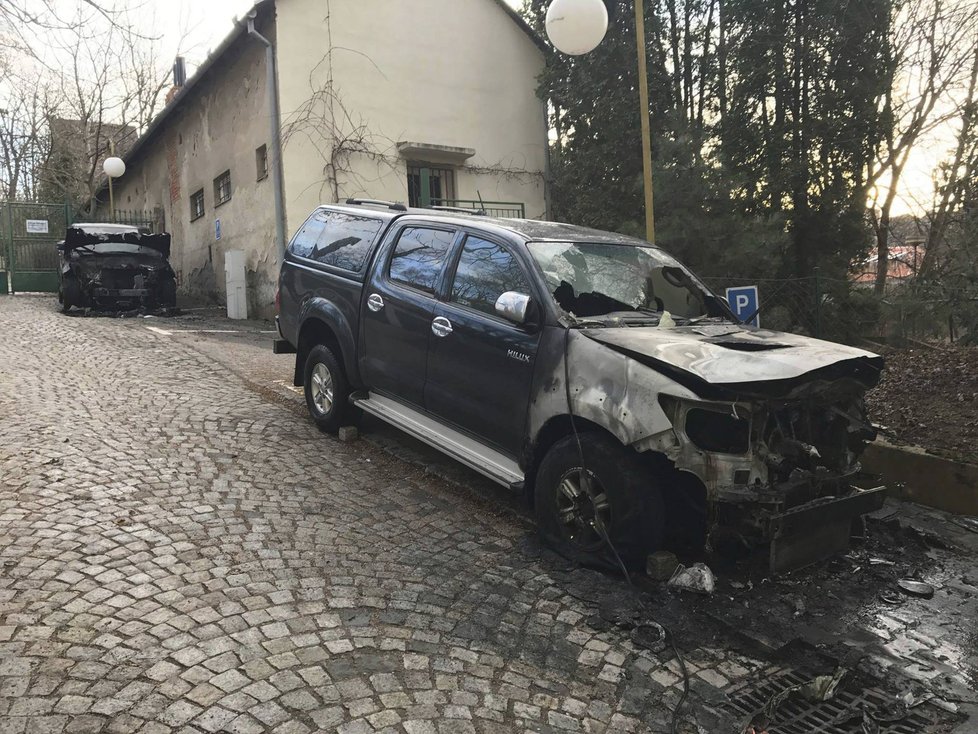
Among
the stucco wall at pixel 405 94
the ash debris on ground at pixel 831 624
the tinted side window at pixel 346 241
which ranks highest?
the stucco wall at pixel 405 94

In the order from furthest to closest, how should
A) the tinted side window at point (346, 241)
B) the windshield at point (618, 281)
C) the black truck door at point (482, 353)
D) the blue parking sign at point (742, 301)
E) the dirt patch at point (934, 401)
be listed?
the blue parking sign at point (742, 301)
the tinted side window at point (346, 241)
the dirt patch at point (934, 401)
the windshield at point (618, 281)
the black truck door at point (482, 353)

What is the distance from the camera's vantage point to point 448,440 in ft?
15.7

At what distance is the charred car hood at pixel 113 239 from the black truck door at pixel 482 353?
10848 millimetres

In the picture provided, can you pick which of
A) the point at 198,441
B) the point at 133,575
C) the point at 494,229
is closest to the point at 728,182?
the point at 494,229

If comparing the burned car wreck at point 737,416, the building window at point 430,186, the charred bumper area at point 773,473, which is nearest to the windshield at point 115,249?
the building window at point 430,186

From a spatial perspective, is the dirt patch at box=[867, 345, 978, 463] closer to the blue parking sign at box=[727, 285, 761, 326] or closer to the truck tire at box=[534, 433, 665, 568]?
the blue parking sign at box=[727, 285, 761, 326]

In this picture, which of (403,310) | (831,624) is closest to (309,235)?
(403,310)

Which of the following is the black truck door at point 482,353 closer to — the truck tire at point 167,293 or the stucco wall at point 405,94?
the stucco wall at point 405,94

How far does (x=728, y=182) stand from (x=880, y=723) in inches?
318

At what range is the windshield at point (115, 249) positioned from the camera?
1323 centimetres

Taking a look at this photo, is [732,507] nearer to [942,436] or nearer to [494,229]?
[494,229]

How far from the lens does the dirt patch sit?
17.6 ft

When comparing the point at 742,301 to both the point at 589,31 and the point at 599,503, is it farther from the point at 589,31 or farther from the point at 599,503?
the point at 599,503

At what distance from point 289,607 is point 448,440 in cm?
170
